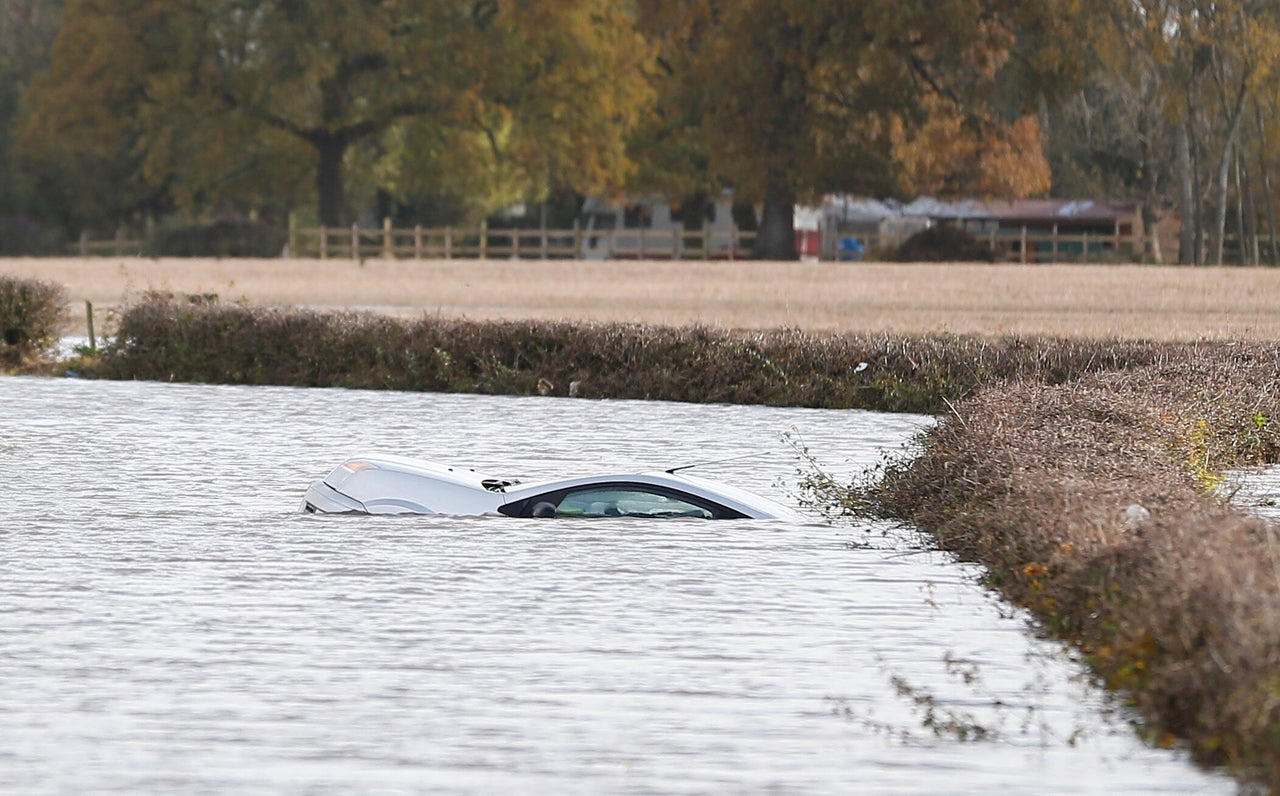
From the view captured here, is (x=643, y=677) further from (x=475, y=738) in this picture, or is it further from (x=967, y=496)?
(x=967, y=496)

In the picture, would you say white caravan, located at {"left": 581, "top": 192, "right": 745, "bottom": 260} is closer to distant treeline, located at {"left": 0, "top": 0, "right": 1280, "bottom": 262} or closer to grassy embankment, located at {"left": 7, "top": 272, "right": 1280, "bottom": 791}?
distant treeline, located at {"left": 0, "top": 0, "right": 1280, "bottom": 262}

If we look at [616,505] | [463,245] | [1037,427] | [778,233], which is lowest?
[616,505]

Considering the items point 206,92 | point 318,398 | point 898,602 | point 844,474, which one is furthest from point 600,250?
point 898,602

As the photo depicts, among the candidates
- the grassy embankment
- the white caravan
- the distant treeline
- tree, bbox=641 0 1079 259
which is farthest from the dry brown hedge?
the white caravan

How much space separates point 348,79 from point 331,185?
15.4ft

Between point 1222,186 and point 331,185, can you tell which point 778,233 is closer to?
point 1222,186

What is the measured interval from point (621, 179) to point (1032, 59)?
57.7ft

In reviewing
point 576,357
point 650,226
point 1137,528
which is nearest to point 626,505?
point 1137,528

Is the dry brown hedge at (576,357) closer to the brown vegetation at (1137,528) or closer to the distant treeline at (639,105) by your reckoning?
the brown vegetation at (1137,528)

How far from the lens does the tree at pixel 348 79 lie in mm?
76938

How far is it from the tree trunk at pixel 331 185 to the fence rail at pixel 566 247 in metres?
0.68

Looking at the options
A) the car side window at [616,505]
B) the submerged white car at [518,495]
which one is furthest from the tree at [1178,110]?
the car side window at [616,505]

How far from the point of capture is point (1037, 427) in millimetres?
17859

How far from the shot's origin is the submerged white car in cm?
1633
